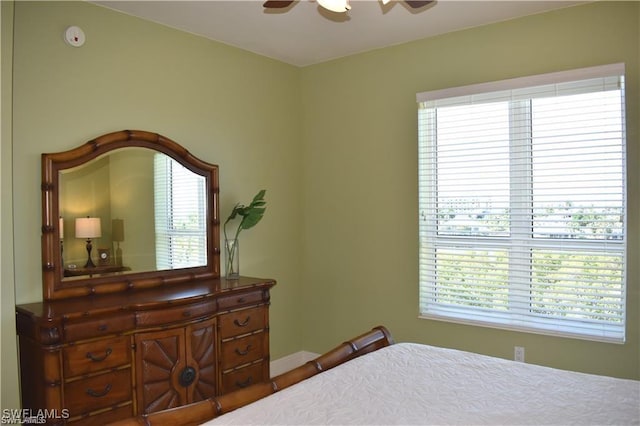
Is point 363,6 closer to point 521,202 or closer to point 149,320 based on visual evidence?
point 521,202

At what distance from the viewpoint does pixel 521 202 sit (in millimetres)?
3336

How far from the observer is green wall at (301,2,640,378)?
3047 mm

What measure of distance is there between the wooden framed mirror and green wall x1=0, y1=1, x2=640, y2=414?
100mm

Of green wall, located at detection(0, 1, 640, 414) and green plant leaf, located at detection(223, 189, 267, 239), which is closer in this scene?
green wall, located at detection(0, 1, 640, 414)

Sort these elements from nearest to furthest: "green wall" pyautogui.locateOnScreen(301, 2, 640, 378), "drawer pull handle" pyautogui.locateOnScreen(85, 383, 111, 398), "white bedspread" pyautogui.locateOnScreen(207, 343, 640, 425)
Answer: "white bedspread" pyautogui.locateOnScreen(207, 343, 640, 425) → "drawer pull handle" pyautogui.locateOnScreen(85, 383, 111, 398) → "green wall" pyautogui.locateOnScreen(301, 2, 640, 378)

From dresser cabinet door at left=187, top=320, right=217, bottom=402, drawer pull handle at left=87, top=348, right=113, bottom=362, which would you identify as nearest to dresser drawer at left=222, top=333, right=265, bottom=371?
dresser cabinet door at left=187, top=320, right=217, bottom=402

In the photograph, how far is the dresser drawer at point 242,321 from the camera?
3.15 m

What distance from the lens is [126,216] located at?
315 centimetres

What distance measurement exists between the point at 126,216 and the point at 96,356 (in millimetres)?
946

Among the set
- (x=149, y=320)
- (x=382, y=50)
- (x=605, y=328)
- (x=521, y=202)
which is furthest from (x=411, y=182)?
(x=149, y=320)

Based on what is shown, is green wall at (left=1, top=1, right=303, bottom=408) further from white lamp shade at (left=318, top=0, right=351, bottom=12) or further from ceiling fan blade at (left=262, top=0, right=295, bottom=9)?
white lamp shade at (left=318, top=0, right=351, bottom=12)

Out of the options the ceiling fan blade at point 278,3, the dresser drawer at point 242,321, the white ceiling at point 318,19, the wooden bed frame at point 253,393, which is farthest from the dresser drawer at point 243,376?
the white ceiling at point 318,19
